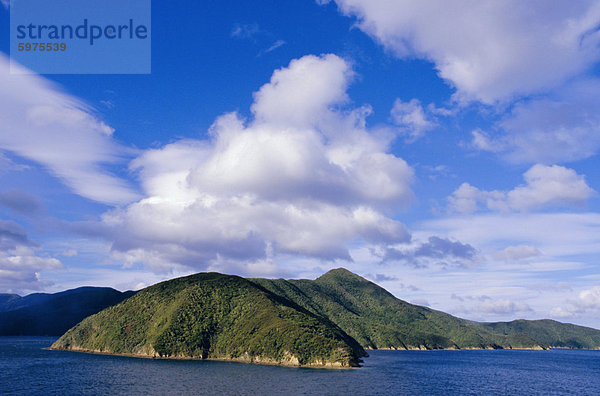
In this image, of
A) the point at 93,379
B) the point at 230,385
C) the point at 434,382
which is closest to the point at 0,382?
the point at 93,379

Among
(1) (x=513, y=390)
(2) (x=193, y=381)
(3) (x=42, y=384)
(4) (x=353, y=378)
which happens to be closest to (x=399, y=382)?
(4) (x=353, y=378)

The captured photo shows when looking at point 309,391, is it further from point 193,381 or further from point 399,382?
point 399,382

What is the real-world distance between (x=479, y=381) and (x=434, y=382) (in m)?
28.2

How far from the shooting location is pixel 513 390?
157 m

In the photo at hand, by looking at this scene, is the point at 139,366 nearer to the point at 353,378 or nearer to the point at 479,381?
the point at 353,378

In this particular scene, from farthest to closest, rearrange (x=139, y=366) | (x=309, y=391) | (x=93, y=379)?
(x=139, y=366) < (x=93, y=379) < (x=309, y=391)

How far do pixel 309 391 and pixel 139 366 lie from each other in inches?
3707

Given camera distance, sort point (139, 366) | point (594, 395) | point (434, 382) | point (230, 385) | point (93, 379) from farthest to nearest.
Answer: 1. point (139, 366)
2. point (434, 382)
3. point (594, 395)
4. point (93, 379)
5. point (230, 385)

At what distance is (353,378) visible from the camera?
518 feet

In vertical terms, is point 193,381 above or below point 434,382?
above

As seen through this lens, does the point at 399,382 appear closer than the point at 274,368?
Yes

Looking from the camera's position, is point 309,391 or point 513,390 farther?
point 513,390

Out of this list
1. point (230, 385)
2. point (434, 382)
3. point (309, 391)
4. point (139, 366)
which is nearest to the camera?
point (309, 391)

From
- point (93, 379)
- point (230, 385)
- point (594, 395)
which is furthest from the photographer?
point (594, 395)
